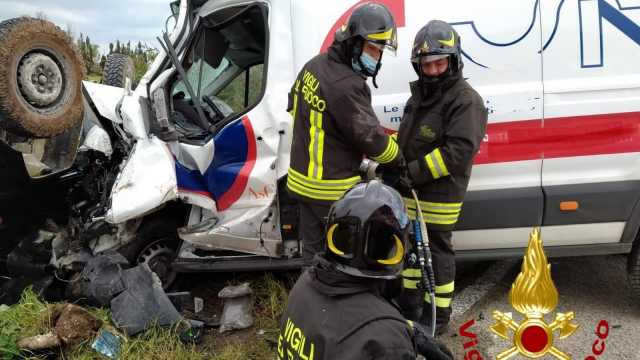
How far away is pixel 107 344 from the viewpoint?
3139mm

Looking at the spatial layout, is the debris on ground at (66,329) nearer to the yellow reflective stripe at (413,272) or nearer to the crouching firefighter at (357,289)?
the yellow reflective stripe at (413,272)

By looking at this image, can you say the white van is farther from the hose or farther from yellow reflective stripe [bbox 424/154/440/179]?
the hose

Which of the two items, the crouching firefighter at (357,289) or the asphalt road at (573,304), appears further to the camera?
the asphalt road at (573,304)

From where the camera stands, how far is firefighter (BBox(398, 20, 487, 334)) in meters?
2.83

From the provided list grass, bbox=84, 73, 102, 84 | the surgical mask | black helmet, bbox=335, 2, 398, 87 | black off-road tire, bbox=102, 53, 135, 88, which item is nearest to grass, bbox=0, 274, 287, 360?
the surgical mask

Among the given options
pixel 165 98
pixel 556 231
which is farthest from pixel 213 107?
pixel 556 231

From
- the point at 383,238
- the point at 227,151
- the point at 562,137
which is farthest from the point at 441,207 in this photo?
the point at 383,238

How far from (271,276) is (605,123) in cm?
226

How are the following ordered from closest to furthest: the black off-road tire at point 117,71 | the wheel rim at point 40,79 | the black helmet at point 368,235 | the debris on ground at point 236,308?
the black helmet at point 368,235
the debris on ground at point 236,308
the wheel rim at point 40,79
the black off-road tire at point 117,71

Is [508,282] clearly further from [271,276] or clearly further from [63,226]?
[63,226]

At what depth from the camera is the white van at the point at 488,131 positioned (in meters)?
3.12

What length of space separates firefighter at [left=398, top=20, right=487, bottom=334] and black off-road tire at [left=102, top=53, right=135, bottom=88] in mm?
2986

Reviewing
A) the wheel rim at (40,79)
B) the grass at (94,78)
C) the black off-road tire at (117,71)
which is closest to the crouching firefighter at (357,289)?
the black off-road tire at (117,71)

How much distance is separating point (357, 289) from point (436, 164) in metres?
1.44
